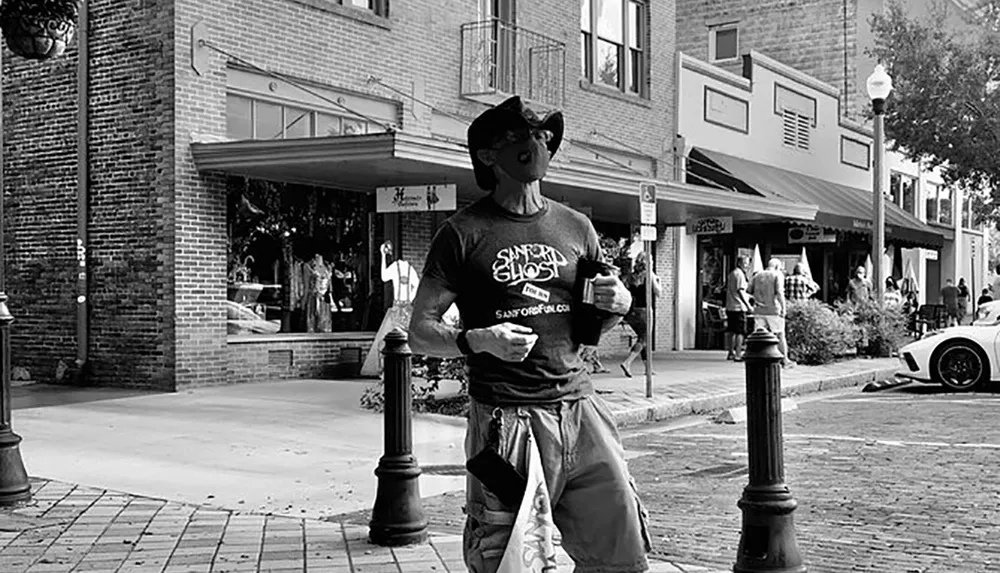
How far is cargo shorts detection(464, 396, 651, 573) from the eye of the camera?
3.52 meters

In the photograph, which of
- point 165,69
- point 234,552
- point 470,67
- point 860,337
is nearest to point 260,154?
point 165,69

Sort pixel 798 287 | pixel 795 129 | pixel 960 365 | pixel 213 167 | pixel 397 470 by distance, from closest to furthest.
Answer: pixel 397 470 < pixel 213 167 < pixel 960 365 < pixel 798 287 < pixel 795 129

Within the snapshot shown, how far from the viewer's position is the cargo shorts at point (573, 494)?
3518mm

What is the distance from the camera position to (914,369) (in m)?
15.1

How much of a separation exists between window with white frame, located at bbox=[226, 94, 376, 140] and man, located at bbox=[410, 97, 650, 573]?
37.8 feet

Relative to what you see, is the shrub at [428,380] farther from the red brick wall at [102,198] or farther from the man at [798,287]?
the man at [798,287]

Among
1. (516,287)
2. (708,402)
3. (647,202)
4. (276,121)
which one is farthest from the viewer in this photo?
(276,121)

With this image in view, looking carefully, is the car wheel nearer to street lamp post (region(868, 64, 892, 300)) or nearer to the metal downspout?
street lamp post (region(868, 64, 892, 300))

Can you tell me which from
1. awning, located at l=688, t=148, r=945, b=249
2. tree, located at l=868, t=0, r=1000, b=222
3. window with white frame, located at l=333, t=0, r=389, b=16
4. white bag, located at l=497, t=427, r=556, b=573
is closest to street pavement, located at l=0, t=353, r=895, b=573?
white bag, located at l=497, t=427, r=556, b=573

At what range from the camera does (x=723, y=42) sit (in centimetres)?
3106

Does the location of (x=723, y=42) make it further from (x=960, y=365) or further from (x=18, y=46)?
(x=18, y=46)

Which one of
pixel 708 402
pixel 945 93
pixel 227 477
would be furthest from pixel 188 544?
pixel 945 93

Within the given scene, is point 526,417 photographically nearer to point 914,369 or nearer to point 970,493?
point 970,493

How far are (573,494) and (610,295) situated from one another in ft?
2.14
